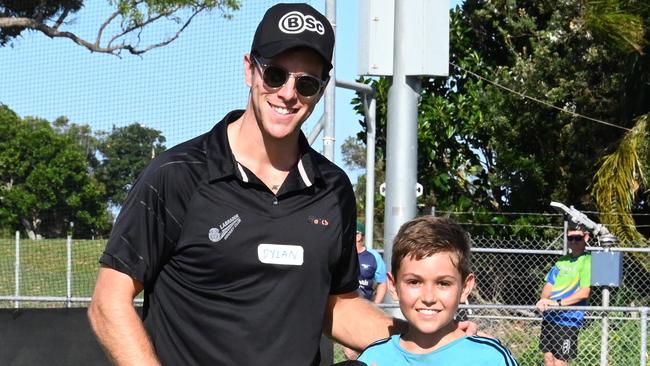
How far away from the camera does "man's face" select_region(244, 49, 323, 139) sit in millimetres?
3010

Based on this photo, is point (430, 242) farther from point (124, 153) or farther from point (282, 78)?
point (124, 153)

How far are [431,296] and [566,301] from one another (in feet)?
25.5

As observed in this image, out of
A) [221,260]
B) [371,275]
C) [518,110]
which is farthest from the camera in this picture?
[518,110]

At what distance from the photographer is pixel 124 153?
2659cm

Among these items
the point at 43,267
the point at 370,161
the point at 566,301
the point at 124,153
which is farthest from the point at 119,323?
the point at 124,153

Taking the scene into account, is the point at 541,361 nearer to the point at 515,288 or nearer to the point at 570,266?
the point at 570,266

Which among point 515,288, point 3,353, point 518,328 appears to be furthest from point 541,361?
point 3,353

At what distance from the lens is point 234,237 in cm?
289

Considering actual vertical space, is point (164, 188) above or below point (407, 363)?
above

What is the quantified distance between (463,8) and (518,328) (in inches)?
295

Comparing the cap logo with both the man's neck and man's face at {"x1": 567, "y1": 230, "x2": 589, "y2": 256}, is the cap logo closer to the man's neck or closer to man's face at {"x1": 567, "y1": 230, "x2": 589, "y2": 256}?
the man's neck

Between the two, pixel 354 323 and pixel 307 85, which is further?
pixel 354 323

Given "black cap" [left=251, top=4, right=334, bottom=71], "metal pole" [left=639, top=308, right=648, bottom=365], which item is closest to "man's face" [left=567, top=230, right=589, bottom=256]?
"metal pole" [left=639, top=308, right=648, bottom=365]

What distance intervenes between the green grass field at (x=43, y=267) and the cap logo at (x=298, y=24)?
1423cm
